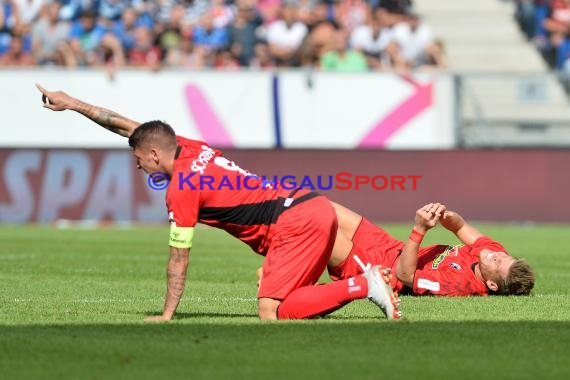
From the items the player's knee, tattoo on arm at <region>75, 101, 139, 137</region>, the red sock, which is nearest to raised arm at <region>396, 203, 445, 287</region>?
the red sock

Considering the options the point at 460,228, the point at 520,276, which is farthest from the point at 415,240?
the point at 460,228

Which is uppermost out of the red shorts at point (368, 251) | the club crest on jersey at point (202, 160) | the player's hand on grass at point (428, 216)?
the club crest on jersey at point (202, 160)

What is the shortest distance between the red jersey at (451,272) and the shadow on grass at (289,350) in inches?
83.6

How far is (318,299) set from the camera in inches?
401

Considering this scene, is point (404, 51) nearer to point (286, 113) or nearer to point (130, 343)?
point (286, 113)

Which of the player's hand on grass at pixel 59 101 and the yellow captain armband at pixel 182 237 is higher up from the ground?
the player's hand on grass at pixel 59 101

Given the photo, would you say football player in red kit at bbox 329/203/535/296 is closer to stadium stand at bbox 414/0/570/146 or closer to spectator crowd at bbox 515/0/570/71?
stadium stand at bbox 414/0/570/146

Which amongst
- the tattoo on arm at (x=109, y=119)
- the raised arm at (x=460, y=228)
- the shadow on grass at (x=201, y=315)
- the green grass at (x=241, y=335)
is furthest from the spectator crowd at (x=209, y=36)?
the shadow on grass at (x=201, y=315)

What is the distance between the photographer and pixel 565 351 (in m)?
8.77

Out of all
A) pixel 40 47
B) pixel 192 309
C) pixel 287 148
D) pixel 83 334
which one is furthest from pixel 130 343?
pixel 40 47

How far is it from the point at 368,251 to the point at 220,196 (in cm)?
257

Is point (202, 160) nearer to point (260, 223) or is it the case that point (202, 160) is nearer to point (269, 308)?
point (260, 223)

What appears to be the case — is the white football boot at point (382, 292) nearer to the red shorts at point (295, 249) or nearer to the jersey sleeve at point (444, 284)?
the red shorts at point (295, 249)

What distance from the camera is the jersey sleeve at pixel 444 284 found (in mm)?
12281
